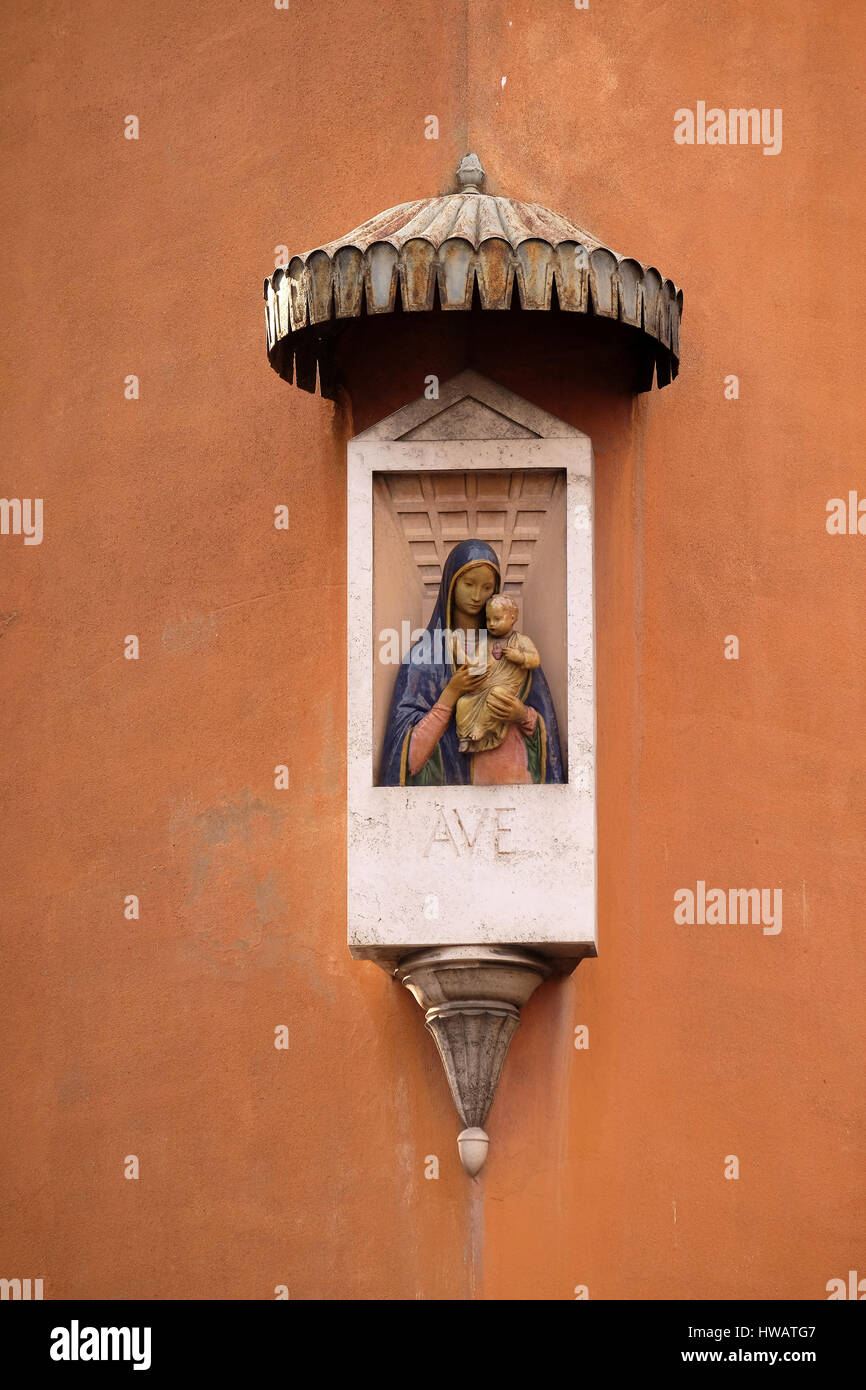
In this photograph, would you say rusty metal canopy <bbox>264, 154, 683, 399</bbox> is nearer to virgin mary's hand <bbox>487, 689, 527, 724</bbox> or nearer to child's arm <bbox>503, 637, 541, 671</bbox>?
child's arm <bbox>503, 637, 541, 671</bbox>

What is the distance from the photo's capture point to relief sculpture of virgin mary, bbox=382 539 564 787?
8.88 m

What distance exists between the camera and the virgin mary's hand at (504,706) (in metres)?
8.84

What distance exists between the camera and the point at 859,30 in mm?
9656

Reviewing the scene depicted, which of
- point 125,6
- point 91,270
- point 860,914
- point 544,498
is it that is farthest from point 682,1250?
point 125,6

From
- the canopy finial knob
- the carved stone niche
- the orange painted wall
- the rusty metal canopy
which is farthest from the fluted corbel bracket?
the canopy finial knob

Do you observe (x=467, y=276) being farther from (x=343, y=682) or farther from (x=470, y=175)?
(x=343, y=682)

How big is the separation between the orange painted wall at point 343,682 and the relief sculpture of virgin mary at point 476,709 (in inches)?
14.1

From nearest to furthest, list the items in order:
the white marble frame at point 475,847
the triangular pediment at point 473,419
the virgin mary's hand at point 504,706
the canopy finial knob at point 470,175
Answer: the white marble frame at point 475,847
the virgin mary's hand at point 504,706
the triangular pediment at point 473,419
the canopy finial knob at point 470,175

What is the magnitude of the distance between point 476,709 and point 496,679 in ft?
0.35

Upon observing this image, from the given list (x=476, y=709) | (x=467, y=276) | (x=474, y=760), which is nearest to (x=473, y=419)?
(x=467, y=276)

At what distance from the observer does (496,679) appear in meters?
8.92

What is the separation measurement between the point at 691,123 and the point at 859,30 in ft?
2.00

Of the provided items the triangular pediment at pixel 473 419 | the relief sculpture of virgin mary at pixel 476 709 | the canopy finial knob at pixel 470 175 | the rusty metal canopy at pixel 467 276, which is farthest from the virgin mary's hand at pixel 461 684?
the canopy finial knob at pixel 470 175

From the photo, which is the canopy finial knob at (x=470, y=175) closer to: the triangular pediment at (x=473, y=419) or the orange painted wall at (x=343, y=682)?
the orange painted wall at (x=343, y=682)
